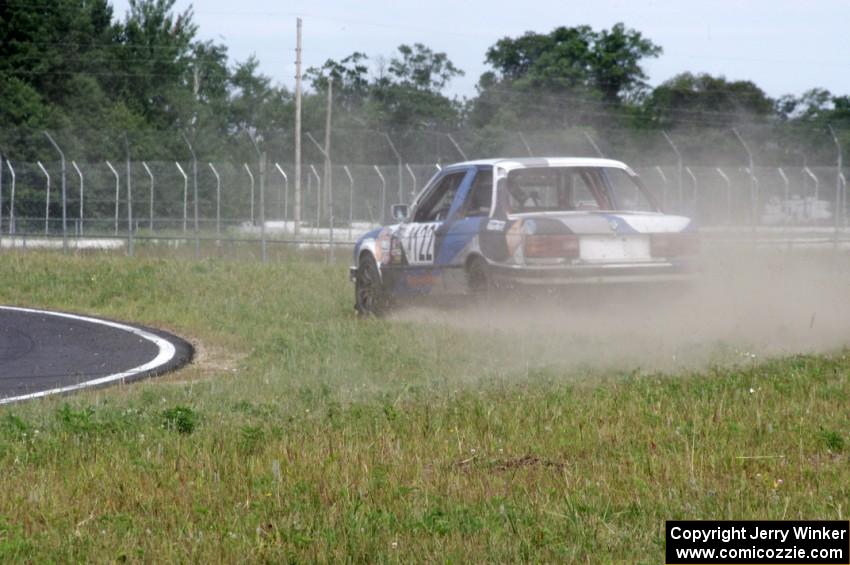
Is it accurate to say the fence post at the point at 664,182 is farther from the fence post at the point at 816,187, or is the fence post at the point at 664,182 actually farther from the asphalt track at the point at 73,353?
the asphalt track at the point at 73,353

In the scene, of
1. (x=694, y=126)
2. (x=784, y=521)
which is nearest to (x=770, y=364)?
(x=784, y=521)

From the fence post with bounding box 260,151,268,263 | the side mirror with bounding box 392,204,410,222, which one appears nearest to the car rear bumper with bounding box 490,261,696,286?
the side mirror with bounding box 392,204,410,222

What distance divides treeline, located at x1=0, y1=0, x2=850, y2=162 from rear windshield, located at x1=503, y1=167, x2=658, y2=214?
30.1m

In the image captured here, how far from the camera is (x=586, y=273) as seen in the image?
1225 centimetres

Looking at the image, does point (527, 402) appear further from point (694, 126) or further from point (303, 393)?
point (694, 126)

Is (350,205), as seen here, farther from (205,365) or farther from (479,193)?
(205,365)

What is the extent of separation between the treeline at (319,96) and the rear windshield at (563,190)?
3012 centimetres

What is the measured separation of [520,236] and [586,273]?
0.68 metres

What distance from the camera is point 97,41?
57.3 m

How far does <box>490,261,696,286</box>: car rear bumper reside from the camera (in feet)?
40.0

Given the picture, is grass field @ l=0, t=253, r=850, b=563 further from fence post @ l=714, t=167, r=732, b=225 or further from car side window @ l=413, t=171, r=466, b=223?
fence post @ l=714, t=167, r=732, b=225

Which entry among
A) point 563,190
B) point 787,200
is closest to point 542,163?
point 563,190

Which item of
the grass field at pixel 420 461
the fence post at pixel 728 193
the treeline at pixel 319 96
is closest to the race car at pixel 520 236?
the grass field at pixel 420 461

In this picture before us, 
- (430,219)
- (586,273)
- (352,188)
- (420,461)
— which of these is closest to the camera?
(420,461)
